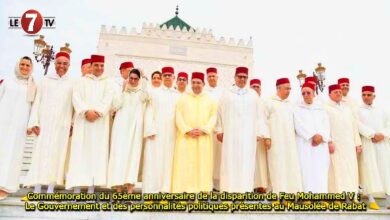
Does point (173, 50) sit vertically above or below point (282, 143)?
above

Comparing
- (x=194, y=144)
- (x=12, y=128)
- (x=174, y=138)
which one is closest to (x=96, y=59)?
(x=12, y=128)

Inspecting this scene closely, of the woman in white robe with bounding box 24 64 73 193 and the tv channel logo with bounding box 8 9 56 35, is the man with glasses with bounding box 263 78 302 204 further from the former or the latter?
the tv channel logo with bounding box 8 9 56 35

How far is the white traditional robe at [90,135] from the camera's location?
3.75m

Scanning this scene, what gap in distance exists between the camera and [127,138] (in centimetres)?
397

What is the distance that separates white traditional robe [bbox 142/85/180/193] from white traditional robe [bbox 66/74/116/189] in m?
0.46

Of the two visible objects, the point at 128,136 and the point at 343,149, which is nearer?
the point at 128,136

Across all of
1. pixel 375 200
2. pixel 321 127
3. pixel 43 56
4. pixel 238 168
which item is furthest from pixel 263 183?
pixel 43 56

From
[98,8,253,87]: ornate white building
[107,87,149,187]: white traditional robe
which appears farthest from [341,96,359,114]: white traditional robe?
[98,8,253,87]: ornate white building

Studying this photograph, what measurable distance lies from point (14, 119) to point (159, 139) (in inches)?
64.0

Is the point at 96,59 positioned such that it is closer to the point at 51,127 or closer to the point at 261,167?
the point at 51,127

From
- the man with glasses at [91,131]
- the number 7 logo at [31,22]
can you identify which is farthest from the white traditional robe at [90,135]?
the number 7 logo at [31,22]

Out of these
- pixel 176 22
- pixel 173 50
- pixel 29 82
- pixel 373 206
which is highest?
pixel 176 22

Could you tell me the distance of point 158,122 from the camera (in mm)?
4129

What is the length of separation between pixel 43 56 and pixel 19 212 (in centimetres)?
744
